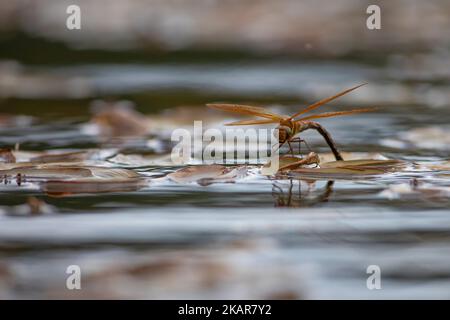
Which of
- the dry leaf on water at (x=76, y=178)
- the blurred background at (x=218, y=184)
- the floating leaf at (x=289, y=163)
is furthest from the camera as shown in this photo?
the floating leaf at (x=289, y=163)

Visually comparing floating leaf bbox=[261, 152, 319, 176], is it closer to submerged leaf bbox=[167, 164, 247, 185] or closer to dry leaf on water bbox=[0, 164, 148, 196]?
submerged leaf bbox=[167, 164, 247, 185]

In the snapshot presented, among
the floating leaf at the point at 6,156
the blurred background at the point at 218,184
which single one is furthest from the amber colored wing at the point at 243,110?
the floating leaf at the point at 6,156

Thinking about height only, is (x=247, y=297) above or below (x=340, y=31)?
below

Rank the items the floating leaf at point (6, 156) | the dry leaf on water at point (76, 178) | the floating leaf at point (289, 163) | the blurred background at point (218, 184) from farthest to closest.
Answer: the floating leaf at point (6, 156)
the floating leaf at point (289, 163)
the dry leaf on water at point (76, 178)
the blurred background at point (218, 184)

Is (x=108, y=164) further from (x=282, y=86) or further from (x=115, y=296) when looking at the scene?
(x=282, y=86)

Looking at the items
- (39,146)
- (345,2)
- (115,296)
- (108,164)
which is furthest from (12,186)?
(345,2)

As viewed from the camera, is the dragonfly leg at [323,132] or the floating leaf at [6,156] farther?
the floating leaf at [6,156]

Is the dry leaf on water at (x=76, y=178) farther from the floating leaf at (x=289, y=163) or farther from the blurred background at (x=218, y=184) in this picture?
the floating leaf at (x=289, y=163)

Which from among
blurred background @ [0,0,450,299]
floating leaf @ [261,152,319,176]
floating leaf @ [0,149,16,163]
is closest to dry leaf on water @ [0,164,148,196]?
blurred background @ [0,0,450,299]

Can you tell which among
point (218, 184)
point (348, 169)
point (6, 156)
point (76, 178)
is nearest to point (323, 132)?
point (348, 169)
